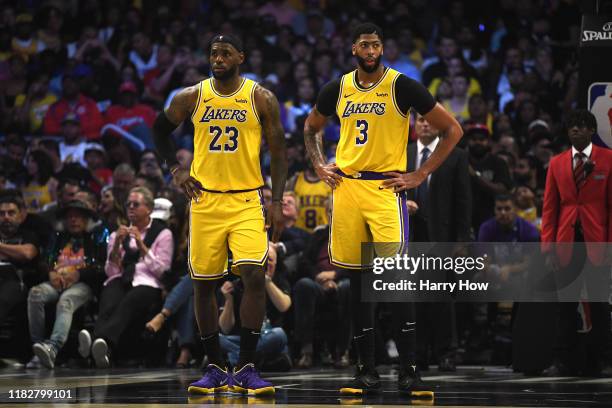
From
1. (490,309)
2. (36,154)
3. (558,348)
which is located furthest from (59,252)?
(558,348)

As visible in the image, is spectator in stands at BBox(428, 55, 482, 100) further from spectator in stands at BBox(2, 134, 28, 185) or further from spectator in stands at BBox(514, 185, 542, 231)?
spectator in stands at BBox(2, 134, 28, 185)

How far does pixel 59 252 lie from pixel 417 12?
279 inches

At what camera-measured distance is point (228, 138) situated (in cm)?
720

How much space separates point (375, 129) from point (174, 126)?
4.64 ft

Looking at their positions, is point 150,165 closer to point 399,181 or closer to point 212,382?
point 212,382

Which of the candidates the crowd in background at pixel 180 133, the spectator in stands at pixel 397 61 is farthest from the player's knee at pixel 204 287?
the spectator in stands at pixel 397 61

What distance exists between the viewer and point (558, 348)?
9227mm

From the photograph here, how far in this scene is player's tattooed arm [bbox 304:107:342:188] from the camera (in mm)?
7304

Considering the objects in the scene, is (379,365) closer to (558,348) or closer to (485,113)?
(558,348)

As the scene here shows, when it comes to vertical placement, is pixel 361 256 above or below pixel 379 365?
above

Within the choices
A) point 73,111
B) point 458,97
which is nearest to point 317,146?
point 458,97

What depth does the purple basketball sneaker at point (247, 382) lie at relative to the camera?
23.0 feet

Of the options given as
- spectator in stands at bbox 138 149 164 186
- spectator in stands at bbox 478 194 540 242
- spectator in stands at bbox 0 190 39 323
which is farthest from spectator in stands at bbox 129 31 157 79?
spectator in stands at bbox 478 194 540 242

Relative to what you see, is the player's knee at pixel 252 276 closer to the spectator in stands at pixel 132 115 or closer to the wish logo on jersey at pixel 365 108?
the wish logo on jersey at pixel 365 108
